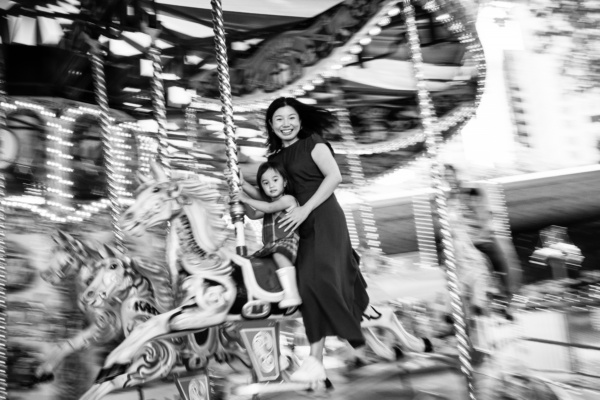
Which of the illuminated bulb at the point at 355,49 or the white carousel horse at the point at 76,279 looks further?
the illuminated bulb at the point at 355,49

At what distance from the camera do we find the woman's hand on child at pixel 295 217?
103 inches

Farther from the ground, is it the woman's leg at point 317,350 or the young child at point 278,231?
the young child at point 278,231

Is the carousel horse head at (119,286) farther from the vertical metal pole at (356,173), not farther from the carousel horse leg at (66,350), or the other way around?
the vertical metal pole at (356,173)

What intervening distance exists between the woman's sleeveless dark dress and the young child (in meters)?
0.04

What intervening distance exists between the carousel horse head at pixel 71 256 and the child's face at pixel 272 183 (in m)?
1.50

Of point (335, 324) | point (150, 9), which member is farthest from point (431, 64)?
point (335, 324)

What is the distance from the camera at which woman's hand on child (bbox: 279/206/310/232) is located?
262cm

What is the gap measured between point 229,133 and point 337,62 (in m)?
2.09

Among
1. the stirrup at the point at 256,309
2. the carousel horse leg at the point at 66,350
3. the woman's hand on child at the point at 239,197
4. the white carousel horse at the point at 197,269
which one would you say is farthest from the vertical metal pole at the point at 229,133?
the carousel horse leg at the point at 66,350

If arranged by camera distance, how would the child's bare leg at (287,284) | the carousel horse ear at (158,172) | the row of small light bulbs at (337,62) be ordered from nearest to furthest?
the child's bare leg at (287,284), the carousel horse ear at (158,172), the row of small light bulbs at (337,62)

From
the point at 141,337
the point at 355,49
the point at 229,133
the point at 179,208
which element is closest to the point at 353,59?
the point at 355,49

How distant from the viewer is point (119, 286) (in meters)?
3.49

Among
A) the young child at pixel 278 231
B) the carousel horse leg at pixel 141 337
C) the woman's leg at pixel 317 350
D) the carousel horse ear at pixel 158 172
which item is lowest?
the woman's leg at pixel 317 350

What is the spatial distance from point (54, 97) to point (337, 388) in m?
3.30
